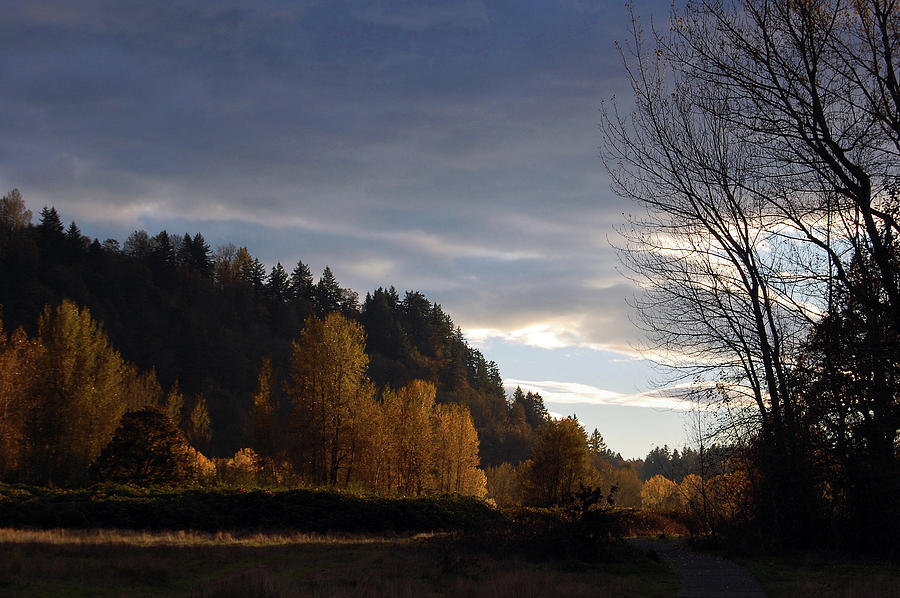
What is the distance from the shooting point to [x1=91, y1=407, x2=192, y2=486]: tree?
23578 mm

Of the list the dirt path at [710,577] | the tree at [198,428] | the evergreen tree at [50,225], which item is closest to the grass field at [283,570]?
the dirt path at [710,577]

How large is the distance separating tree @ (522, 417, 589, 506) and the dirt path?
2432 cm

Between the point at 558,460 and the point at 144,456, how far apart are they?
79.2 feet

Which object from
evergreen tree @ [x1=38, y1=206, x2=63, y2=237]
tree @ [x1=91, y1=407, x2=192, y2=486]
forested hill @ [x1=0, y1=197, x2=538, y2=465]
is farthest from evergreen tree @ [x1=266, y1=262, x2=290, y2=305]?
tree @ [x1=91, y1=407, x2=192, y2=486]

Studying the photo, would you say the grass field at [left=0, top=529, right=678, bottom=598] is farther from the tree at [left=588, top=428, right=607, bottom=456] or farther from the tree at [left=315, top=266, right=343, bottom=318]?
the tree at [left=315, top=266, right=343, bottom=318]

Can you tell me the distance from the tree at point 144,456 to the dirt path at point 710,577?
18238 millimetres

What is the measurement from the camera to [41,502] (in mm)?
18094

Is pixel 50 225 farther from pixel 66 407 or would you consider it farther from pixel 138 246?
pixel 66 407

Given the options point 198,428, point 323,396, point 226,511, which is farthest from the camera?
point 198,428

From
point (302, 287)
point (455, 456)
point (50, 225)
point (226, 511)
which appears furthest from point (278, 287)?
point (226, 511)

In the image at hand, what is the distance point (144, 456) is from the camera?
24047 millimetres

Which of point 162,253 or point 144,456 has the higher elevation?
point 162,253

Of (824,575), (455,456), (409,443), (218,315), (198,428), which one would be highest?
(218,315)

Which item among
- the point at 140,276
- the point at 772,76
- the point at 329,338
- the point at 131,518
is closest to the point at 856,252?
the point at 772,76
